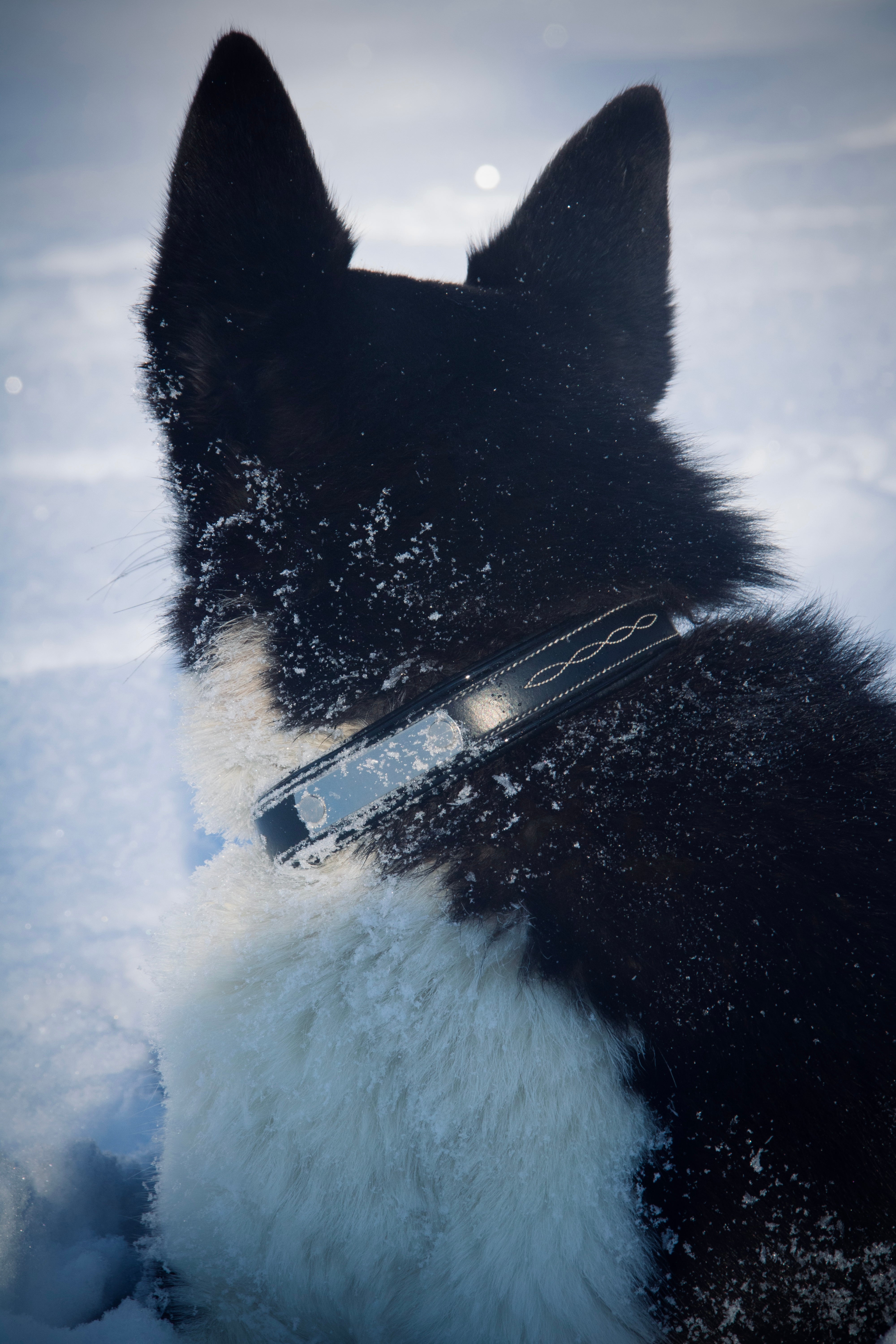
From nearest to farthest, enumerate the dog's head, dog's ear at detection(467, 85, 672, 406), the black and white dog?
the black and white dog
the dog's head
dog's ear at detection(467, 85, 672, 406)

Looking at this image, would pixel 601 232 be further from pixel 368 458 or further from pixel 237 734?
pixel 237 734

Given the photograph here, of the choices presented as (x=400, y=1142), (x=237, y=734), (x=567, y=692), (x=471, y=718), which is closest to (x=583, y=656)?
(x=567, y=692)

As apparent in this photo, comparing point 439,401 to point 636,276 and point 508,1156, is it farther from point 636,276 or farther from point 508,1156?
point 508,1156

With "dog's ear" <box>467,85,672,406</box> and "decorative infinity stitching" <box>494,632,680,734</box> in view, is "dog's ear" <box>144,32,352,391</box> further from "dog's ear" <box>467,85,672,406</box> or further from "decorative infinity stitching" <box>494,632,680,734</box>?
"decorative infinity stitching" <box>494,632,680,734</box>

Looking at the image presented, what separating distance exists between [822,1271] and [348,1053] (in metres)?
0.71

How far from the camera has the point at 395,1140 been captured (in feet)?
2.50

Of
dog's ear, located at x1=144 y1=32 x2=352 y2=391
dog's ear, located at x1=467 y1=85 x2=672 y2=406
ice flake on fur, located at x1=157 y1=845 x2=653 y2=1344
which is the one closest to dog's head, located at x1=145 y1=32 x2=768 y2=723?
dog's ear, located at x1=144 y1=32 x2=352 y2=391

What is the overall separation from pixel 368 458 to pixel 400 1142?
1.04 metres

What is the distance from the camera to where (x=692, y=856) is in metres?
0.78

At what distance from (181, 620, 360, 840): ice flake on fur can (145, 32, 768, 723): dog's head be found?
0.11ft

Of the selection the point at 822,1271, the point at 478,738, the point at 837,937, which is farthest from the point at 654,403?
the point at 822,1271

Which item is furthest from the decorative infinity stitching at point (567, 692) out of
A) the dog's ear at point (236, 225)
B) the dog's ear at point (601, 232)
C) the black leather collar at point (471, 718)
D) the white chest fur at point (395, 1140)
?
the dog's ear at point (236, 225)

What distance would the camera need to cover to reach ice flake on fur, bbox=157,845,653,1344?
29.3 inches

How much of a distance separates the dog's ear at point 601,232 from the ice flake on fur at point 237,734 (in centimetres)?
81
